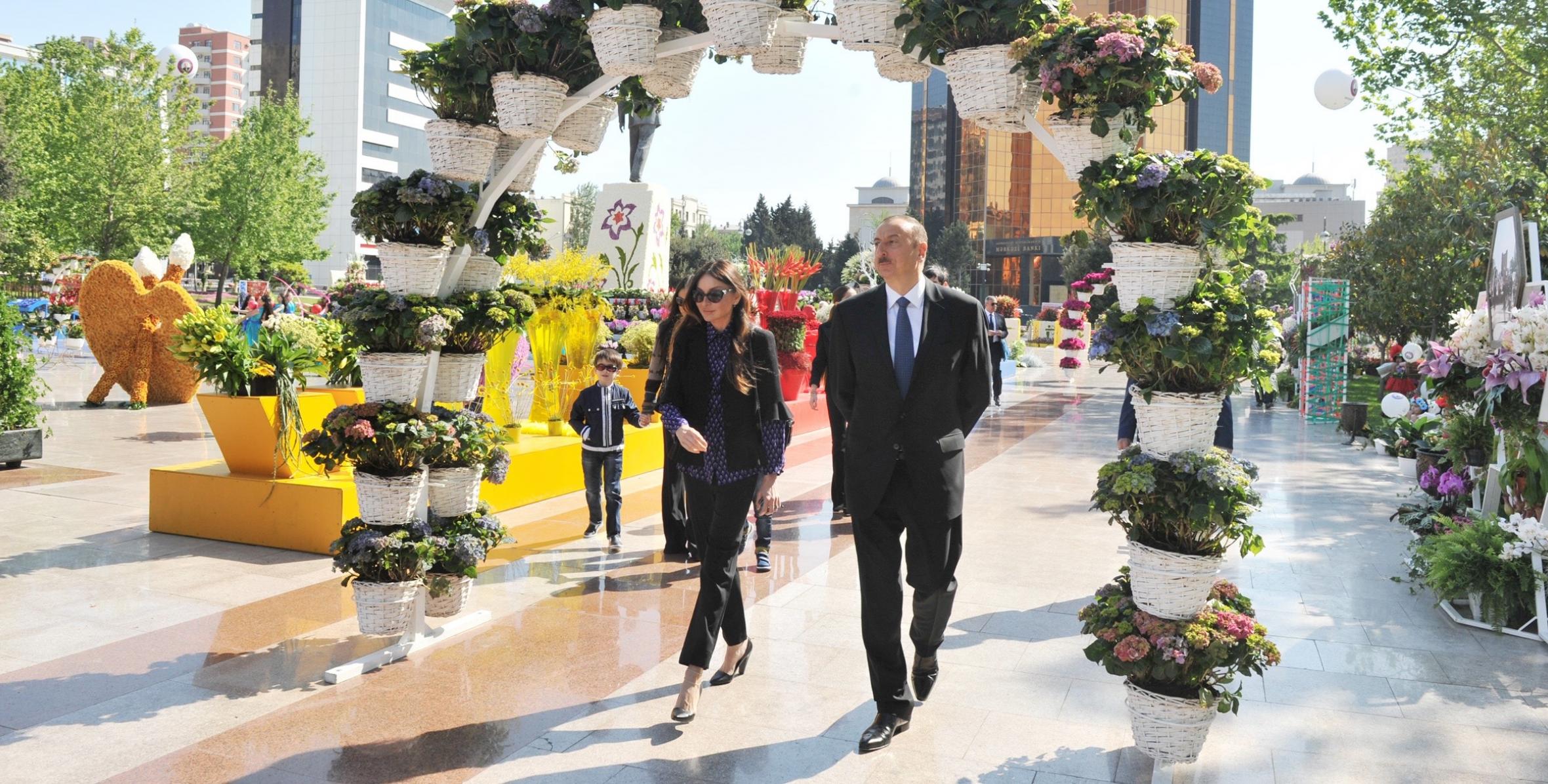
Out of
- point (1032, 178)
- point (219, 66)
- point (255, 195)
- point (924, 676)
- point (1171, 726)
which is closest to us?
point (1171, 726)

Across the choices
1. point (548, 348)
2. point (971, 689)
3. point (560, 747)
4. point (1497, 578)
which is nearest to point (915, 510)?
point (971, 689)

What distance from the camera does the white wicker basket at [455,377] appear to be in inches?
197

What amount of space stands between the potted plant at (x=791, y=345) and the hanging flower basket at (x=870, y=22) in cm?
882

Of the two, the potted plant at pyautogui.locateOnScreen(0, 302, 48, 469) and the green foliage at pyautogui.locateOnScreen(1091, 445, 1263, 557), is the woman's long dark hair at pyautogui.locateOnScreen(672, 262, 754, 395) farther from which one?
the potted plant at pyautogui.locateOnScreen(0, 302, 48, 469)

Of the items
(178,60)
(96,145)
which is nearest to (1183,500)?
(96,145)

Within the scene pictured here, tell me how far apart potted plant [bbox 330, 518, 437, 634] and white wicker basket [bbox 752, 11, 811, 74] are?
2.54m

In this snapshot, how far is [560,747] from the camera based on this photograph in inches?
144

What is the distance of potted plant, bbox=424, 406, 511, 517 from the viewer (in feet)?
15.4

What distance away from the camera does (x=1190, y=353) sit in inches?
128

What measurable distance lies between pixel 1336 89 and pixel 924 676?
15334mm

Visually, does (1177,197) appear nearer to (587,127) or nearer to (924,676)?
(924,676)

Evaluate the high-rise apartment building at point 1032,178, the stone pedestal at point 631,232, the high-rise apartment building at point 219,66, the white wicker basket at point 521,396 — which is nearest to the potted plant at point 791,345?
the white wicker basket at point 521,396

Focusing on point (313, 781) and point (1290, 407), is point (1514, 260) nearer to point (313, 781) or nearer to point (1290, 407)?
point (313, 781)

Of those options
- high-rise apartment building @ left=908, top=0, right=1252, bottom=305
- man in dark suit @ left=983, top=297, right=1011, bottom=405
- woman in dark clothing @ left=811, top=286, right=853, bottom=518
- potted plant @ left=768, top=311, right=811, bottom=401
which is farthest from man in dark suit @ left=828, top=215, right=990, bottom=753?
high-rise apartment building @ left=908, top=0, right=1252, bottom=305
